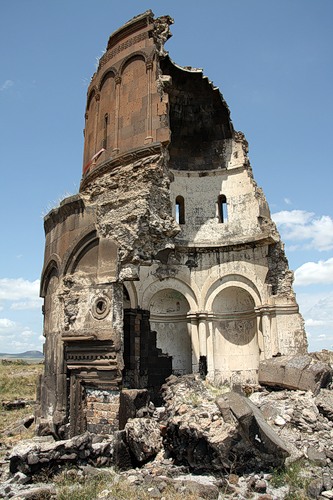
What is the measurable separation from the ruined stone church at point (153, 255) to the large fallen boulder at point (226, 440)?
1.61m

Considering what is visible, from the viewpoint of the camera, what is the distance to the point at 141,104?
10.1 metres

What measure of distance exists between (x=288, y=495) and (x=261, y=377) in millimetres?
5168

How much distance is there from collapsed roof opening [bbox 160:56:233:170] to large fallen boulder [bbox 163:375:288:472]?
9753 mm

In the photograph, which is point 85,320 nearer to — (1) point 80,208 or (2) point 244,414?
(1) point 80,208

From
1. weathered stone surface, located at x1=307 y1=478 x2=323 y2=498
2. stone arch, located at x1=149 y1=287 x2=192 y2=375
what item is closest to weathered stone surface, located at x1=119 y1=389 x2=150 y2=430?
weathered stone surface, located at x1=307 y1=478 x2=323 y2=498

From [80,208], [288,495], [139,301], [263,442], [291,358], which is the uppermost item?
[80,208]

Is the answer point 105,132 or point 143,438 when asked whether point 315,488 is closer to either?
point 143,438

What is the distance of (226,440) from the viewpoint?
5.61 metres

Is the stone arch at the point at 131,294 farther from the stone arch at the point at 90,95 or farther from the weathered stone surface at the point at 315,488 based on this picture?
the weathered stone surface at the point at 315,488

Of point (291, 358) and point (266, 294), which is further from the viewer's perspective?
point (266, 294)

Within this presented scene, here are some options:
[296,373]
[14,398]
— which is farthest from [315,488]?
[14,398]

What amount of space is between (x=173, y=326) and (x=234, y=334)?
1.91m

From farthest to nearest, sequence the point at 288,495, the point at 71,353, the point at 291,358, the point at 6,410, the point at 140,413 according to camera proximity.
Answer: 1. the point at 6,410
2. the point at 291,358
3. the point at 71,353
4. the point at 140,413
5. the point at 288,495

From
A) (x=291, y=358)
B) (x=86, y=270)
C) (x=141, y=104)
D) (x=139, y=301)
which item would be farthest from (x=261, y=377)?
(x=141, y=104)
